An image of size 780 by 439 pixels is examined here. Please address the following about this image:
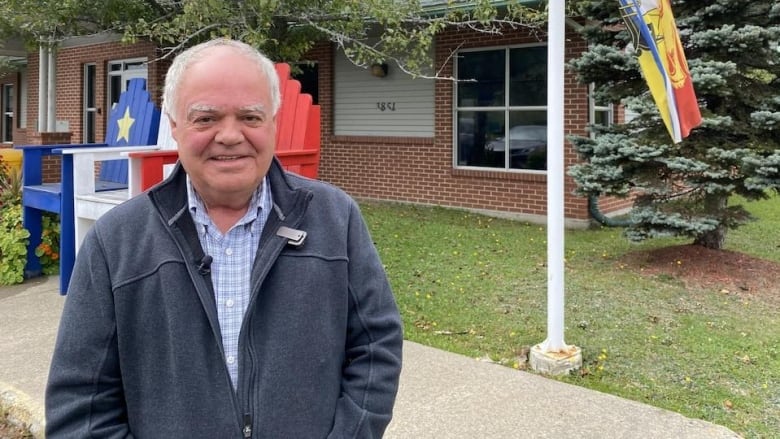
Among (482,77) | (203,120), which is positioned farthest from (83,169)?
(482,77)

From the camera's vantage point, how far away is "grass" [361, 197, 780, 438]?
379cm

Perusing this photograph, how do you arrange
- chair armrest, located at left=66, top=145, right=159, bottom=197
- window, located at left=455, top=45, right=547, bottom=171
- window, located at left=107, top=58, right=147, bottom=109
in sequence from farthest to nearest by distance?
window, located at left=107, top=58, right=147, bottom=109 < window, located at left=455, top=45, right=547, bottom=171 < chair armrest, located at left=66, top=145, right=159, bottom=197

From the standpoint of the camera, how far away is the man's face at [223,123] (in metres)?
1.53

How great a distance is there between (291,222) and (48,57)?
1353 centimetres

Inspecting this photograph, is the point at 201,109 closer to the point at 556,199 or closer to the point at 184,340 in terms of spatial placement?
the point at 184,340

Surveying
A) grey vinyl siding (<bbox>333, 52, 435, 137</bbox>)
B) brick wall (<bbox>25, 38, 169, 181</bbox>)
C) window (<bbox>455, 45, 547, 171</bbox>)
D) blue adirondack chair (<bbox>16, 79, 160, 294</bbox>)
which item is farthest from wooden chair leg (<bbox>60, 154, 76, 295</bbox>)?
brick wall (<bbox>25, 38, 169, 181</bbox>)

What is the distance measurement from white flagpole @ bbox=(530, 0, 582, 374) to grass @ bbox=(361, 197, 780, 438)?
14 centimetres

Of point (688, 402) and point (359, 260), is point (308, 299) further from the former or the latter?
point (688, 402)

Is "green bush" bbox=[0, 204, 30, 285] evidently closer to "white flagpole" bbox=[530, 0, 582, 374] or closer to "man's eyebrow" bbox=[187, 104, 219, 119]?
"white flagpole" bbox=[530, 0, 582, 374]

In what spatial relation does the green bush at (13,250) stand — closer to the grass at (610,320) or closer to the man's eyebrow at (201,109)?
the grass at (610,320)

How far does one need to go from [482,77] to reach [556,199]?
250 inches

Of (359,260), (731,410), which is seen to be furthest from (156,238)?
(731,410)

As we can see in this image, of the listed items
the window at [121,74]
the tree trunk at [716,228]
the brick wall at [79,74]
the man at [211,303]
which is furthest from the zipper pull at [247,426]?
the window at [121,74]

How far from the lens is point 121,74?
542 inches
